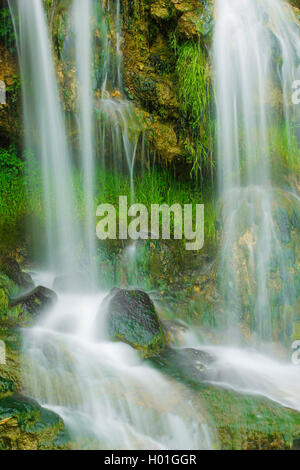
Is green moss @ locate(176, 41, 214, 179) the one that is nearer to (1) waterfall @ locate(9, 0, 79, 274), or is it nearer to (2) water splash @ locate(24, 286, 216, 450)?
(1) waterfall @ locate(9, 0, 79, 274)

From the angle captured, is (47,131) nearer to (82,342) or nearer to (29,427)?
(82,342)

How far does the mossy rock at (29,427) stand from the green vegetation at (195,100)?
4.63 m

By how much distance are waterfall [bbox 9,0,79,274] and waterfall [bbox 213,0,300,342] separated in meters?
2.61

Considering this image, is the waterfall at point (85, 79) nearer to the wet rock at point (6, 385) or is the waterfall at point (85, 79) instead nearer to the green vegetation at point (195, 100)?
the green vegetation at point (195, 100)

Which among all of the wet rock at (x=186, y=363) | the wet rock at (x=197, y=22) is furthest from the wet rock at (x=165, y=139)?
the wet rock at (x=186, y=363)

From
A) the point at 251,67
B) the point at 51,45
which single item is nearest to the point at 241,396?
the point at 251,67

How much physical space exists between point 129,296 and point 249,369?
5.44ft

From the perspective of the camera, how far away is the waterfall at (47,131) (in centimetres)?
617

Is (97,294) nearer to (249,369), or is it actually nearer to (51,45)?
(249,369)

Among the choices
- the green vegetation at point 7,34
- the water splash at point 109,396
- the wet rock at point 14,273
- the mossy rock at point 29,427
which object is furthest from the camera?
the green vegetation at point 7,34

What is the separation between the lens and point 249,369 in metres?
4.57

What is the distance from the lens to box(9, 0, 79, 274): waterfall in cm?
617

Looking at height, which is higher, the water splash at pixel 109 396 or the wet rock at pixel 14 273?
the wet rock at pixel 14 273

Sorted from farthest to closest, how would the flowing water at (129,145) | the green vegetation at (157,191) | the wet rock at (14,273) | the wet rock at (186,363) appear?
the green vegetation at (157,191), the wet rock at (14,273), the flowing water at (129,145), the wet rock at (186,363)
